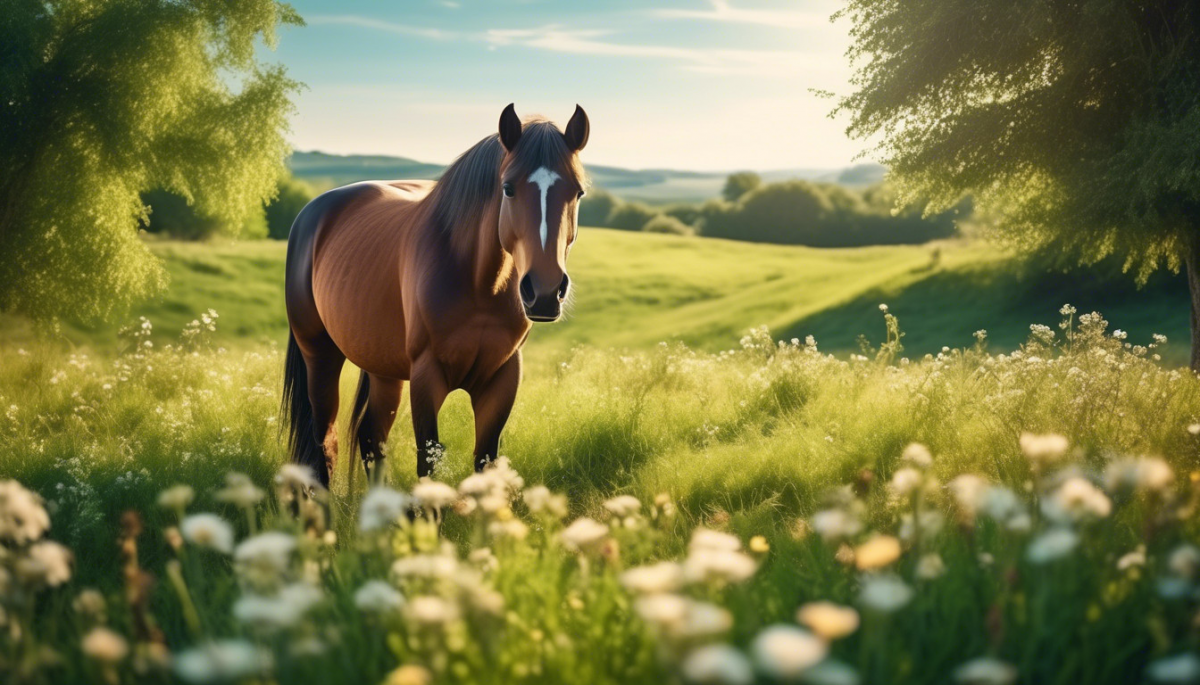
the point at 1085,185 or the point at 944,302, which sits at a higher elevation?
the point at 1085,185

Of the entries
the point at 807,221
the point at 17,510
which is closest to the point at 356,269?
the point at 17,510

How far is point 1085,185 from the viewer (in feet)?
32.0

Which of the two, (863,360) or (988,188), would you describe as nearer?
(863,360)

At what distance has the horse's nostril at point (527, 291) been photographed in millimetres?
4457

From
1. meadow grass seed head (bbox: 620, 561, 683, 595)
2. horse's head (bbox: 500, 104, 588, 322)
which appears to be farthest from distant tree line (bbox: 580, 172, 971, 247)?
meadow grass seed head (bbox: 620, 561, 683, 595)

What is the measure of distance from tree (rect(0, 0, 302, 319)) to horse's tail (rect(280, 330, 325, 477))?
28.8ft

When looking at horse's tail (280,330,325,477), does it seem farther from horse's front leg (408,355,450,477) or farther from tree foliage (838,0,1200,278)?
tree foliage (838,0,1200,278)

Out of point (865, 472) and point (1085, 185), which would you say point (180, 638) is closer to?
point (865, 472)

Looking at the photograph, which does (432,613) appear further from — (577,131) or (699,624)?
(577,131)

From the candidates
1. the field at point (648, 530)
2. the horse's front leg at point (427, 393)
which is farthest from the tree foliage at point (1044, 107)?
the horse's front leg at point (427, 393)

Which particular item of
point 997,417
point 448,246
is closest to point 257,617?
point 448,246

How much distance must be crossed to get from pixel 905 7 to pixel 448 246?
7.58 meters

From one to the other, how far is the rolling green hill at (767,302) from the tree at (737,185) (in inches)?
2288

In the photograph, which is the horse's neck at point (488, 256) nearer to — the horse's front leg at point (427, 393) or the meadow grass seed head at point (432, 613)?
the horse's front leg at point (427, 393)
